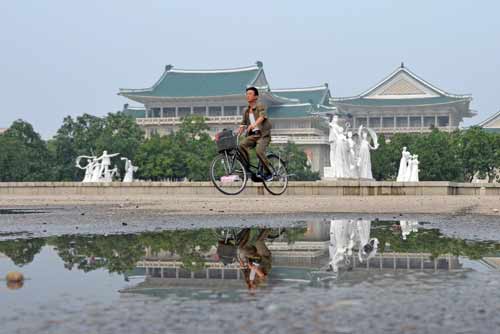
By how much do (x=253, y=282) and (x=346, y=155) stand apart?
21143 mm

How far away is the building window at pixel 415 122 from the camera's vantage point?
67.2m

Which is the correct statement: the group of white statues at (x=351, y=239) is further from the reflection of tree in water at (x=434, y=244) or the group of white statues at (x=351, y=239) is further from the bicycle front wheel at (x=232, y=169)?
the bicycle front wheel at (x=232, y=169)

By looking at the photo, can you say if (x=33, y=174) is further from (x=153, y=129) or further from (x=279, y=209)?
(x=279, y=209)

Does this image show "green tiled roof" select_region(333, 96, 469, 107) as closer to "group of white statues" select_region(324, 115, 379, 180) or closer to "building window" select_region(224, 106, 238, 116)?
"building window" select_region(224, 106, 238, 116)

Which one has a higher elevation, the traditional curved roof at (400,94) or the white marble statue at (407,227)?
A: the traditional curved roof at (400,94)

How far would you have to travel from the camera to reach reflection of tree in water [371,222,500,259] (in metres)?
4.08

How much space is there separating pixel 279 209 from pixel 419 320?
6.81 m

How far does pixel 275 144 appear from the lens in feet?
189

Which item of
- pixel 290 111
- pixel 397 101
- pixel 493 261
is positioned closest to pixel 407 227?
pixel 493 261

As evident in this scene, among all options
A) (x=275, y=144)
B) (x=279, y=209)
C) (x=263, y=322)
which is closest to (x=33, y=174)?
(x=275, y=144)

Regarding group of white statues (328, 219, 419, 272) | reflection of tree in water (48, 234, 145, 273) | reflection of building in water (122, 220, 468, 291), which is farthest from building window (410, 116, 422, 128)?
reflection of building in water (122, 220, 468, 291)

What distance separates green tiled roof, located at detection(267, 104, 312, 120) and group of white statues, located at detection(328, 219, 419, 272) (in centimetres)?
5715

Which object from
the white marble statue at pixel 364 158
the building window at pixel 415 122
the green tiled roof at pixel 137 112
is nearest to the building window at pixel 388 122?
the building window at pixel 415 122

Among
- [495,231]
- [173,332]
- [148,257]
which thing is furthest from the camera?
[495,231]
